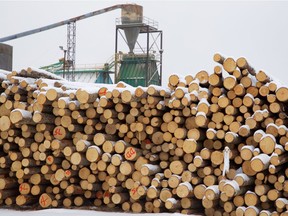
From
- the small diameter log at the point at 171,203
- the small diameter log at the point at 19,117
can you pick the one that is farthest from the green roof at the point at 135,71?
the small diameter log at the point at 171,203

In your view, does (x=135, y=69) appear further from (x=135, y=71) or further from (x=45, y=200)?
(x=45, y=200)

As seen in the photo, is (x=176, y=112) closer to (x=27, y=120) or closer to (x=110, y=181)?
(x=110, y=181)

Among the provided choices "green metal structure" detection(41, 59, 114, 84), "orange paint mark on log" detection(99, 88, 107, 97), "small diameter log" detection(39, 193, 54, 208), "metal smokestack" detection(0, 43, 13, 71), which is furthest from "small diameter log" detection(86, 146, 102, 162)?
Result: "green metal structure" detection(41, 59, 114, 84)

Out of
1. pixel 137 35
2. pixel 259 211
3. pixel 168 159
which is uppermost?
pixel 137 35

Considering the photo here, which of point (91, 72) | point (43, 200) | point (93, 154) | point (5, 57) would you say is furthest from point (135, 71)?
point (93, 154)

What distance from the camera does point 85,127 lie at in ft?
28.5

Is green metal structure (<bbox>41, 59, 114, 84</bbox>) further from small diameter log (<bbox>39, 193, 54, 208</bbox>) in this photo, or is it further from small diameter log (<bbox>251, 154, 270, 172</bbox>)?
small diameter log (<bbox>251, 154, 270, 172</bbox>)

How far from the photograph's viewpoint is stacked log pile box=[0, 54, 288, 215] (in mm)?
7566

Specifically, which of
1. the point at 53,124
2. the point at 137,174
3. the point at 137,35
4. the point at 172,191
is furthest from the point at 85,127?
the point at 137,35

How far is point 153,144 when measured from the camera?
335 inches

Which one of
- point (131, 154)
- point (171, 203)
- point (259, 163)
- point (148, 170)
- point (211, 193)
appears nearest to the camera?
point (259, 163)

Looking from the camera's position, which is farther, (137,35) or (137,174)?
(137,35)

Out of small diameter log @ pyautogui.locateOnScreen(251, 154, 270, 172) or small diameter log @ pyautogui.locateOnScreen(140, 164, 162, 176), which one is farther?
small diameter log @ pyautogui.locateOnScreen(140, 164, 162, 176)

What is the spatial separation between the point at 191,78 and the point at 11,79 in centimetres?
312
